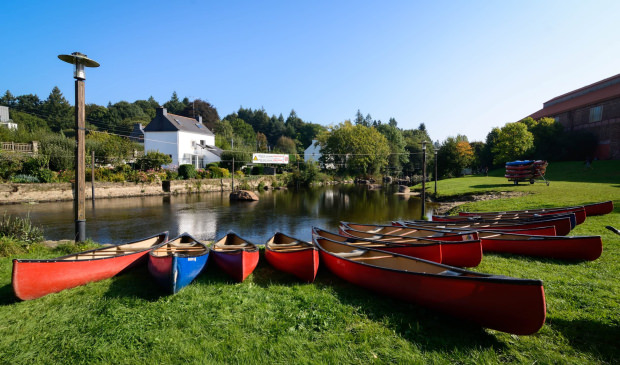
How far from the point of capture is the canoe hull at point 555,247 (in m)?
6.55

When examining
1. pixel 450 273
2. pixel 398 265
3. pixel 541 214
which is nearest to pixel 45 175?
pixel 398 265

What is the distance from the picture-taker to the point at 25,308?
192 inches

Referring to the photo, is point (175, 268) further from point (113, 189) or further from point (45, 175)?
point (113, 189)

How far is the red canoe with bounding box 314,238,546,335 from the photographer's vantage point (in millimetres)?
3492

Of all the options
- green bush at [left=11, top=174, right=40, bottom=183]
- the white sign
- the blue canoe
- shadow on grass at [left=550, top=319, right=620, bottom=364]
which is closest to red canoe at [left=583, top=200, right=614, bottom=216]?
shadow on grass at [left=550, top=319, right=620, bottom=364]

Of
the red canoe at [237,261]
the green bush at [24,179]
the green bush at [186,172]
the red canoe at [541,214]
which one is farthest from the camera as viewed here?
the green bush at [186,172]

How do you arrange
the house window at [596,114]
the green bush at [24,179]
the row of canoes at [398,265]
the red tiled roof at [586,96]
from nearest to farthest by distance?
1. the row of canoes at [398,265]
2. the green bush at [24,179]
3. the house window at [596,114]
4. the red tiled roof at [586,96]

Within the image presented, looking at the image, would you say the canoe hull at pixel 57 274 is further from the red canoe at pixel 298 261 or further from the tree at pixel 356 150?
the tree at pixel 356 150

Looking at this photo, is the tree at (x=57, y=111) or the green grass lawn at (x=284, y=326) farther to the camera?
the tree at (x=57, y=111)

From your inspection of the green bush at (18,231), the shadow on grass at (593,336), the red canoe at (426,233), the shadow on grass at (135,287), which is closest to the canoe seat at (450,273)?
the shadow on grass at (593,336)

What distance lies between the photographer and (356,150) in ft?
182

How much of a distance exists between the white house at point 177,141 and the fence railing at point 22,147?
50.3 feet

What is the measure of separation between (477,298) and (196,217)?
18.6 meters

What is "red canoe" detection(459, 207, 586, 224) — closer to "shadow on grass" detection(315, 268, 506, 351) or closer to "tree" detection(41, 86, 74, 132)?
"shadow on grass" detection(315, 268, 506, 351)
